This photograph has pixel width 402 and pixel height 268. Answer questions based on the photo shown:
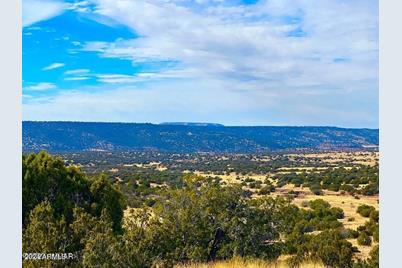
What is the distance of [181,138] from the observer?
335 ft

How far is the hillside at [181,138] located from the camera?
84.8 meters

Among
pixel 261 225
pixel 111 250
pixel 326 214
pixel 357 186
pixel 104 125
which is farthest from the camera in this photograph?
pixel 104 125

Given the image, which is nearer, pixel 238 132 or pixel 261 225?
pixel 261 225

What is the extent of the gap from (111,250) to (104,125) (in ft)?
308

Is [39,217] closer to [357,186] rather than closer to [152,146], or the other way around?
[357,186]

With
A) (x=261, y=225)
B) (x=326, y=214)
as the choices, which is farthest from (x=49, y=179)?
(x=326, y=214)

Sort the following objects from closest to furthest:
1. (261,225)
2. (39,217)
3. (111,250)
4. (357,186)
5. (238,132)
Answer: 1. (111,250)
2. (39,217)
3. (261,225)
4. (357,186)
5. (238,132)

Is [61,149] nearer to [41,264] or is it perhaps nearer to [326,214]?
[326,214]

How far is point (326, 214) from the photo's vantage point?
2542cm

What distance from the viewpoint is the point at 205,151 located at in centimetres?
10444

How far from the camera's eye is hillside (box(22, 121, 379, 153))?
8475 centimetres

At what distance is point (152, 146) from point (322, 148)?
49041mm

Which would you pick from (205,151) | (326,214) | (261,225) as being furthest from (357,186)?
(205,151)

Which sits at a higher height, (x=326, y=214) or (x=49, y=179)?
(x=49, y=179)
